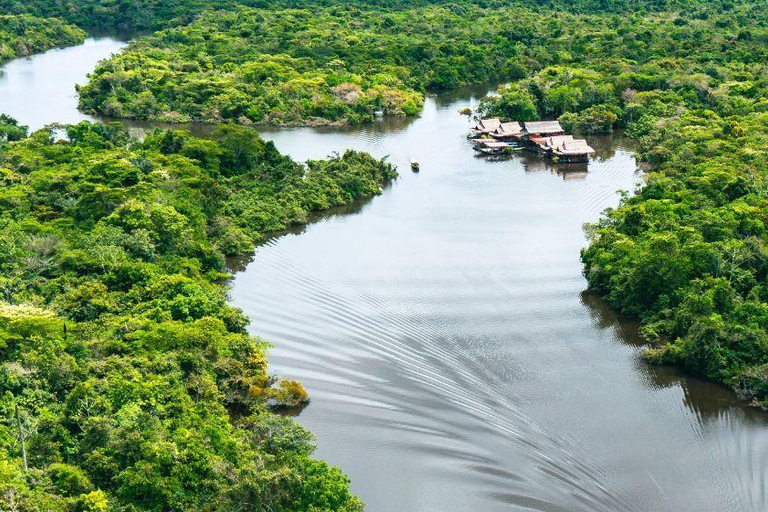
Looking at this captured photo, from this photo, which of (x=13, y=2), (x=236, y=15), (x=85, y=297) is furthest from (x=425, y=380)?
(x=13, y=2)

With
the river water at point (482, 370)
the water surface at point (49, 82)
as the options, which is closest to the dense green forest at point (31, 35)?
the water surface at point (49, 82)

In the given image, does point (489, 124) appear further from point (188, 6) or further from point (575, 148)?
point (188, 6)

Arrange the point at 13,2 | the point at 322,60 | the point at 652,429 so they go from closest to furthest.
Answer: the point at 652,429
the point at 322,60
the point at 13,2

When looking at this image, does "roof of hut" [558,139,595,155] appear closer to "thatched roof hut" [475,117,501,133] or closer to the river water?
"thatched roof hut" [475,117,501,133]

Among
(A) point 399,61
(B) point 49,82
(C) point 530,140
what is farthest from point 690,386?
(B) point 49,82

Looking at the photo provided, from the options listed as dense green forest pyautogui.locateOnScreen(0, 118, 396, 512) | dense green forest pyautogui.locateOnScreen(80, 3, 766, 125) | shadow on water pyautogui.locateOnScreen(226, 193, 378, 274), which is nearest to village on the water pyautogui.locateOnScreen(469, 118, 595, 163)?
dense green forest pyautogui.locateOnScreen(80, 3, 766, 125)

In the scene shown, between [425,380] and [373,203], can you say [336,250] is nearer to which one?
[373,203]
